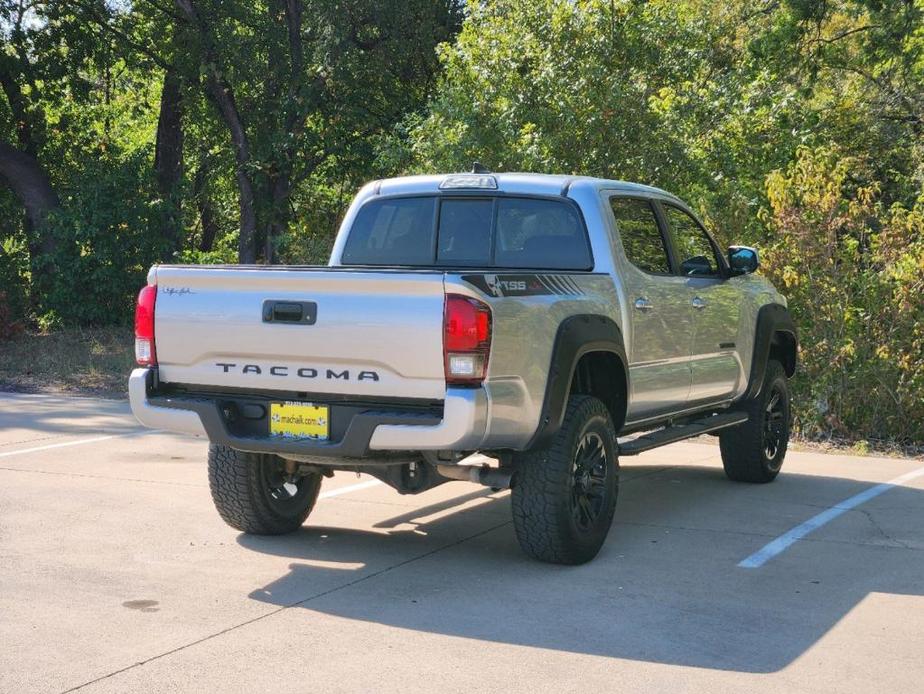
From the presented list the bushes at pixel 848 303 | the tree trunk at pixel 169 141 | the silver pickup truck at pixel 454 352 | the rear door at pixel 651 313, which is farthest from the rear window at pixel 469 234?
the tree trunk at pixel 169 141

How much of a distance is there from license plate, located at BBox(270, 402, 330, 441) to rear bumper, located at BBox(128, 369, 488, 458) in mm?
43

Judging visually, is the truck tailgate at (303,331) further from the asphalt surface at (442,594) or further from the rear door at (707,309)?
the rear door at (707,309)

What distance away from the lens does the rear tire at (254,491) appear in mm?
6898

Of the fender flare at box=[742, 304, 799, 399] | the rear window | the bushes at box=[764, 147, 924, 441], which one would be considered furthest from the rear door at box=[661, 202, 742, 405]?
the bushes at box=[764, 147, 924, 441]

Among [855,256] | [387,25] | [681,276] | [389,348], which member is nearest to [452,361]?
[389,348]

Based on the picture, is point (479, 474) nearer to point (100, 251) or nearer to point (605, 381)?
point (605, 381)

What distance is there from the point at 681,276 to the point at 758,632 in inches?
123

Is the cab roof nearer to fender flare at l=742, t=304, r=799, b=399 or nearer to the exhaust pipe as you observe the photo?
fender flare at l=742, t=304, r=799, b=399

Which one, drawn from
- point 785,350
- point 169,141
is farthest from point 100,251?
point 785,350

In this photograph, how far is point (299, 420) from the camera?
613cm

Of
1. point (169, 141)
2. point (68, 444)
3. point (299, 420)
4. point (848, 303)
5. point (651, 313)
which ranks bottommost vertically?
point (68, 444)

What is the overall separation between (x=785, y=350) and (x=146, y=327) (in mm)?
5358

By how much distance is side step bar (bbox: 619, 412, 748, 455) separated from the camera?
7213mm

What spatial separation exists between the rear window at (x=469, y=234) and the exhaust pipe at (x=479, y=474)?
1604 millimetres
